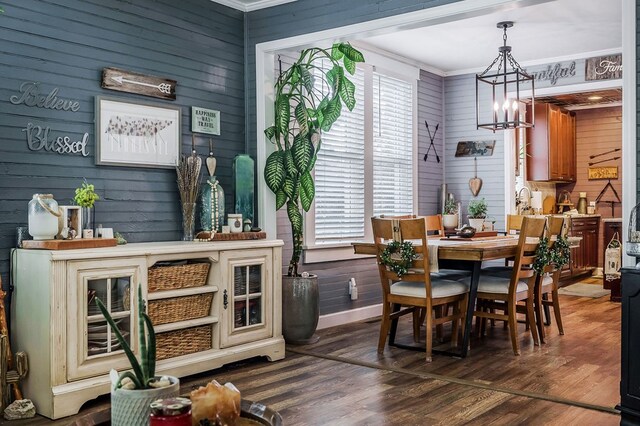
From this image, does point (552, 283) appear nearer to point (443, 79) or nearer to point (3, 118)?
point (443, 79)

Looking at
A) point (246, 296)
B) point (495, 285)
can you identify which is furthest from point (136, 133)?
point (495, 285)

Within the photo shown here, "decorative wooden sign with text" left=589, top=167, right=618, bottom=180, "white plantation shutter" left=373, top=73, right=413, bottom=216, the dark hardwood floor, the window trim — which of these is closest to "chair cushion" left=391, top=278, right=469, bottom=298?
the dark hardwood floor

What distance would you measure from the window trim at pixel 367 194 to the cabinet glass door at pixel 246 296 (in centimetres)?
116

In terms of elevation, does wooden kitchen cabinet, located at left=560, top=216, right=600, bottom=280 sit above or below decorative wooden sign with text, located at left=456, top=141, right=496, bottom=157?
below

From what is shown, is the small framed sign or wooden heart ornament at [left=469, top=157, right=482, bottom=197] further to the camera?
wooden heart ornament at [left=469, top=157, right=482, bottom=197]

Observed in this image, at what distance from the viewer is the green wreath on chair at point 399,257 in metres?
4.38

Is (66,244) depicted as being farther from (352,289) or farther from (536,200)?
(536,200)

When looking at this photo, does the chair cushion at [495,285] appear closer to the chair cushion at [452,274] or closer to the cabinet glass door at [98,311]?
the chair cushion at [452,274]

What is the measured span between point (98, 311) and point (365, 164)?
3497 mm

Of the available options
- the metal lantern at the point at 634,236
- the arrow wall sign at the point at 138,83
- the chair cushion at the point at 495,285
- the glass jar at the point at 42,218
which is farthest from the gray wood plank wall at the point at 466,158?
the glass jar at the point at 42,218

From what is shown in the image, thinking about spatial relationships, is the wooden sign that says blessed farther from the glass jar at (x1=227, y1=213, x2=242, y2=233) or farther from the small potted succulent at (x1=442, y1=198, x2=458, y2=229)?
the small potted succulent at (x1=442, y1=198, x2=458, y2=229)

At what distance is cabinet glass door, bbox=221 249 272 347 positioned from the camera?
165 inches

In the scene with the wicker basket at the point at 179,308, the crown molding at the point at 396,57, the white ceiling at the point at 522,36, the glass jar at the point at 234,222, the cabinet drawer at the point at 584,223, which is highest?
the white ceiling at the point at 522,36

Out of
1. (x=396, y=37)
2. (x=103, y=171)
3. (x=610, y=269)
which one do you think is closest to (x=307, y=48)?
(x=396, y=37)
